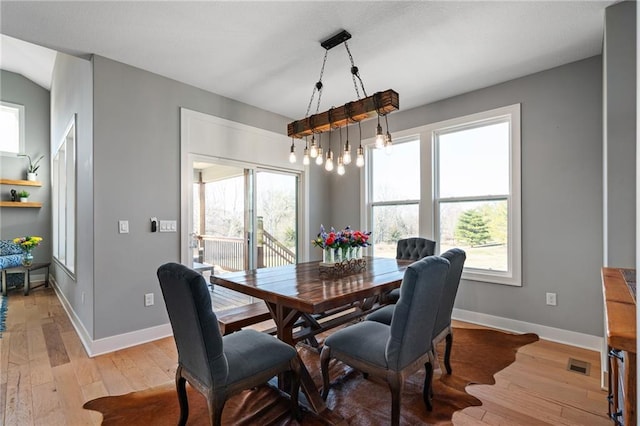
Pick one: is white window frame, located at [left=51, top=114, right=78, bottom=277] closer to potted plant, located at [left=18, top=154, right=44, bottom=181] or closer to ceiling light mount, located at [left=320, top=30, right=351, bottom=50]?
potted plant, located at [left=18, top=154, right=44, bottom=181]

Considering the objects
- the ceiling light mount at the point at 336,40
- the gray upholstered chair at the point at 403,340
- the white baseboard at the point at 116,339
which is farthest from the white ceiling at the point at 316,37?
the white baseboard at the point at 116,339

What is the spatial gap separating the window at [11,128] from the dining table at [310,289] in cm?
598

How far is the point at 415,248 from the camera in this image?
11.7 feet

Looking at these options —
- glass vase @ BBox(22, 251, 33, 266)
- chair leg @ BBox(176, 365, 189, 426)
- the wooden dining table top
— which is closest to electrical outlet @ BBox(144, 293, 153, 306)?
the wooden dining table top

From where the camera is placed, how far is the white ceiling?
2.25m

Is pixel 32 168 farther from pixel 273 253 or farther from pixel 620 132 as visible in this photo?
pixel 620 132

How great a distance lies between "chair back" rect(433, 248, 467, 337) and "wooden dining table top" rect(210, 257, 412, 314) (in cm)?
33

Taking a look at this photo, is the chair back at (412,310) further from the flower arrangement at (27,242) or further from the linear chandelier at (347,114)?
the flower arrangement at (27,242)

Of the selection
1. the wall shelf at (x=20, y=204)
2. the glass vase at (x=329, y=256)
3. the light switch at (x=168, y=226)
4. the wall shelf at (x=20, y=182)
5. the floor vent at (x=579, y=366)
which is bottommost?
the floor vent at (x=579, y=366)

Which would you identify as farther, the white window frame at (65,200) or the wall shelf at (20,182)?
the wall shelf at (20,182)

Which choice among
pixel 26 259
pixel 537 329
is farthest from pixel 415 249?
pixel 26 259

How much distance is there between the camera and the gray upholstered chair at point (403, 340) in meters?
1.64

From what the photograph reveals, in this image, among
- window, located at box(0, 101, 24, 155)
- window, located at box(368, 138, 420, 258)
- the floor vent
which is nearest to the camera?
the floor vent

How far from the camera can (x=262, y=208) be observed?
14.5 feet
